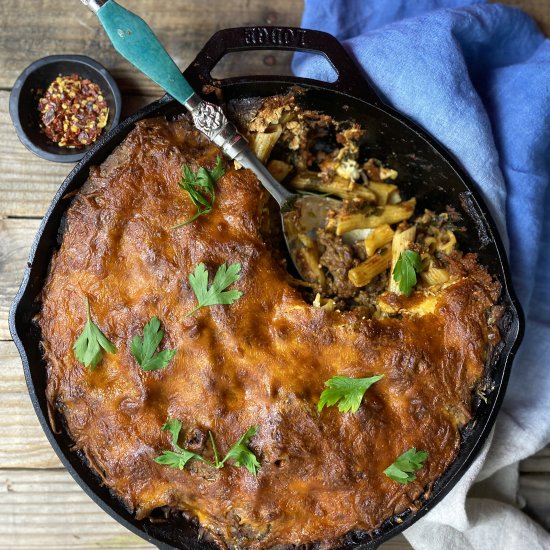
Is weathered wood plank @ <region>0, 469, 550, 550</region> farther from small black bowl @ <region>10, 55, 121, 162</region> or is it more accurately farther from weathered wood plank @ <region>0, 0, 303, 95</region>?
weathered wood plank @ <region>0, 0, 303, 95</region>

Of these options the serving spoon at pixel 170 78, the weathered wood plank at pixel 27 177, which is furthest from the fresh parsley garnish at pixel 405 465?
the weathered wood plank at pixel 27 177

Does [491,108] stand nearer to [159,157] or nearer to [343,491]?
[159,157]

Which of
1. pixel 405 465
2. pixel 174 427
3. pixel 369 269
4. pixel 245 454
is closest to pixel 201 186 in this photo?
pixel 369 269

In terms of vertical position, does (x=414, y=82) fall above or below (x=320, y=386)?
above

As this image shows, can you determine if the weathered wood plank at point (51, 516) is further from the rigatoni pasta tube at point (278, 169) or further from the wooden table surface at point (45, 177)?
the rigatoni pasta tube at point (278, 169)

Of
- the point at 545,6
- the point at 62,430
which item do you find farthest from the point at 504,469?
the point at 545,6

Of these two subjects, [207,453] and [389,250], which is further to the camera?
[389,250]
